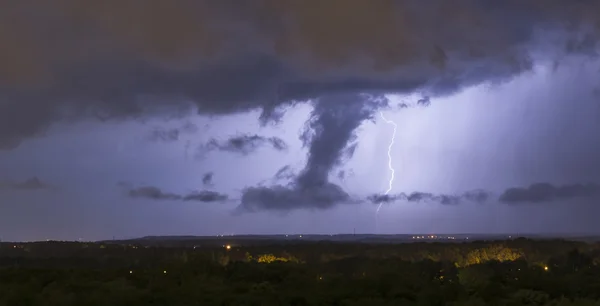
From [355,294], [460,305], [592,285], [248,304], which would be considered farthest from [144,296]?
[592,285]

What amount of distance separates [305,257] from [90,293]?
95198 millimetres

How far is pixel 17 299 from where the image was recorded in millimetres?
28281

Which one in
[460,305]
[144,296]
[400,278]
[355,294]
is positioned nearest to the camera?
[460,305]

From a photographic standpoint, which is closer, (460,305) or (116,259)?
(460,305)

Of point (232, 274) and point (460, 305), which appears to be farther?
point (232, 274)

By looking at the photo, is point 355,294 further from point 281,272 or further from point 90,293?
point 281,272

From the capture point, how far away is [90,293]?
104 feet

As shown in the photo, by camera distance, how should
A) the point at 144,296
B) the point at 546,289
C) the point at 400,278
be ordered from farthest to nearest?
the point at 400,278 < the point at 546,289 < the point at 144,296

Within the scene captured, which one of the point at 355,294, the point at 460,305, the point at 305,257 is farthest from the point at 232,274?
the point at 305,257

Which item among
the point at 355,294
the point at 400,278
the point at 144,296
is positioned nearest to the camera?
the point at 144,296

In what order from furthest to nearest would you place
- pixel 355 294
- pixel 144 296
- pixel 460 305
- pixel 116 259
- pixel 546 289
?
pixel 116 259 → pixel 546 289 → pixel 355 294 → pixel 144 296 → pixel 460 305

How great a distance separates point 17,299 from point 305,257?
9886 cm

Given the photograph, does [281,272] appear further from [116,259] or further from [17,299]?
[116,259]

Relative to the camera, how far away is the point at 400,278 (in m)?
40.6
